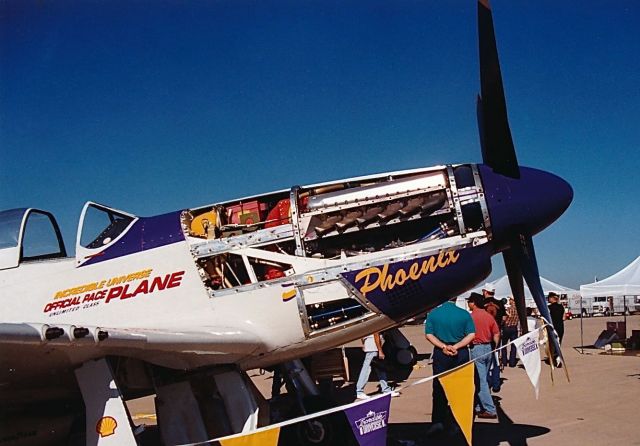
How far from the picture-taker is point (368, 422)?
470 cm

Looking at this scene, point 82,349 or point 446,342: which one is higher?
point 82,349

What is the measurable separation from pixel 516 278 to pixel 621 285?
18.1 metres

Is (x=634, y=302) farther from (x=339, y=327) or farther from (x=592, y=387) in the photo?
(x=339, y=327)

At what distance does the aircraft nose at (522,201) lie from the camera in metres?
5.60

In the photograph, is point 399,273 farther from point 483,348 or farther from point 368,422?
point 483,348

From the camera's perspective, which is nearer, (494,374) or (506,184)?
(506,184)

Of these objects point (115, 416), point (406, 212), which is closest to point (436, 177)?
point (406, 212)

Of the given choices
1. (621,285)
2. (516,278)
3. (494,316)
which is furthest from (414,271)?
(621,285)

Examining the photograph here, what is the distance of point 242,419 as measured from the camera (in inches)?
218

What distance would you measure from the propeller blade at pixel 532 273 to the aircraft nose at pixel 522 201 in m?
0.26

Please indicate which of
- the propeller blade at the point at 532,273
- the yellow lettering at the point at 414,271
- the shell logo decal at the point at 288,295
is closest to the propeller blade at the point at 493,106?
the propeller blade at the point at 532,273

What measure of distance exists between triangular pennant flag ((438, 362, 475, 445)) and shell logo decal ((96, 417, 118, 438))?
9.04 ft

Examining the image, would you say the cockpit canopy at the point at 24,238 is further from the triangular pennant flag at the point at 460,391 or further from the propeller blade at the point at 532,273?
the propeller blade at the point at 532,273

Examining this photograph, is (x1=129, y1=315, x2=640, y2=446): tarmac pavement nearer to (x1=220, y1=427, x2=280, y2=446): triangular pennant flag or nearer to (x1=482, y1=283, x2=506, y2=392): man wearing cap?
(x1=482, y1=283, x2=506, y2=392): man wearing cap
